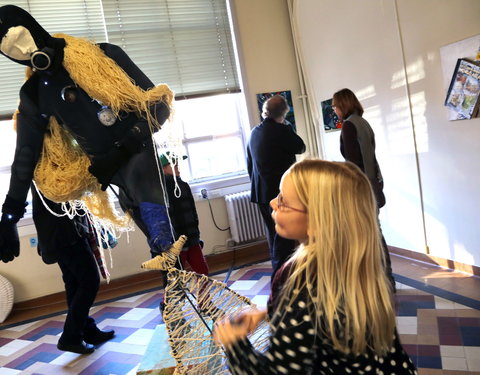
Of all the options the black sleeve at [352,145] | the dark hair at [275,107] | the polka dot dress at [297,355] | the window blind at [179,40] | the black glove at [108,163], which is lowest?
the polka dot dress at [297,355]

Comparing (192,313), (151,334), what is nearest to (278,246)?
(151,334)

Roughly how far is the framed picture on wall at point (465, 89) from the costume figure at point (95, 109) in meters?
1.74

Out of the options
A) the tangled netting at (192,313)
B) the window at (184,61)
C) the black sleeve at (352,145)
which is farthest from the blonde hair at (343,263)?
the window at (184,61)

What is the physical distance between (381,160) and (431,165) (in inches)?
19.6

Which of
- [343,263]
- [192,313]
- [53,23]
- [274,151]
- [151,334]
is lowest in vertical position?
[151,334]

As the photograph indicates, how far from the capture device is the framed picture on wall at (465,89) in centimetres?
216

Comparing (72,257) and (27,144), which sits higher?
(27,144)

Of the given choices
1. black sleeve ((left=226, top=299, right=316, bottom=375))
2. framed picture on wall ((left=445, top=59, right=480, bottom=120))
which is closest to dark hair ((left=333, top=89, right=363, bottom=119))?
framed picture on wall ((left=445, top=59, right=480, bottom=120))

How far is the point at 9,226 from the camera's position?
4.91ft

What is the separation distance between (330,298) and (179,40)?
320 cm

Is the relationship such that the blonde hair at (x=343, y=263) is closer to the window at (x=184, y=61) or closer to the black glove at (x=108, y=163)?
the black glove at (x=108, y=163)

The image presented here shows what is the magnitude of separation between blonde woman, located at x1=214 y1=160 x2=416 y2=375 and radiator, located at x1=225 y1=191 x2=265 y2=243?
273 centimetres

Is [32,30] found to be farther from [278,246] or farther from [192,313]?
[278,246]

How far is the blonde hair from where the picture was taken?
2.43 ft
